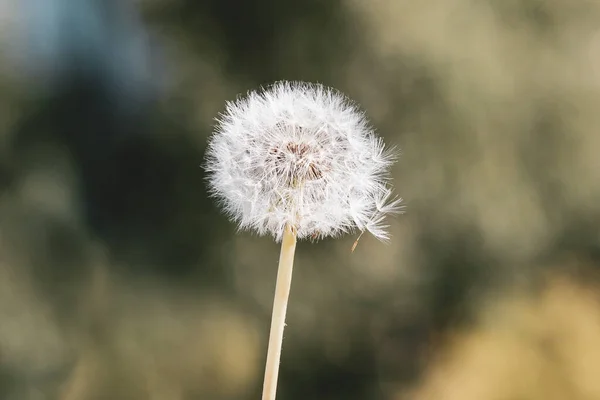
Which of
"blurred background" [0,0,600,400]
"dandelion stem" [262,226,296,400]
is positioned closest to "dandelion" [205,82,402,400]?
"dandelion stem" [262,226,296,400]

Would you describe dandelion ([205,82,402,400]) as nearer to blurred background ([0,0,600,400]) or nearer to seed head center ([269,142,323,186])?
seed head center ([269,142,323,186])

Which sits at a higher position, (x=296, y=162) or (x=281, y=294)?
(x=296, y=162)

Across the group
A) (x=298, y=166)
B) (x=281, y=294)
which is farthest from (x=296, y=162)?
(x=281, y=294)

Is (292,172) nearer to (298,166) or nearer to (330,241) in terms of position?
(298,166)

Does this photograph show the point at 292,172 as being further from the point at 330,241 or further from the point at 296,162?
the point at 330,241

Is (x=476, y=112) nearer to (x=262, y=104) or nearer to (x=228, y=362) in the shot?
(x=262, y=104)

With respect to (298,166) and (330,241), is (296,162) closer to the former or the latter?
(298,166)

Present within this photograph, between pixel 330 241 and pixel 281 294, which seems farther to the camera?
pixel 330 241
